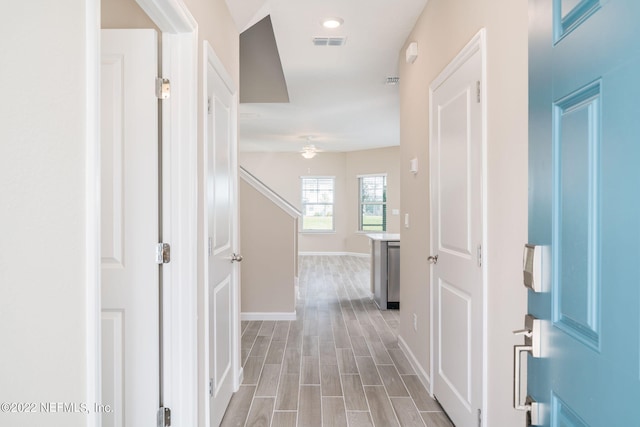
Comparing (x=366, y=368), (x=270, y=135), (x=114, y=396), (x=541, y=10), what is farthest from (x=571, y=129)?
(x=270, y=135)

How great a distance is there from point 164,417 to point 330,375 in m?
1.52

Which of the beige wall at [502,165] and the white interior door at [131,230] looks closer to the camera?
the beige wall at [502,165]

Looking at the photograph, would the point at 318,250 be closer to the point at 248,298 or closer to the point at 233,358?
the point at 248,298

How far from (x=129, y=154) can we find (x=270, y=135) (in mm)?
6927

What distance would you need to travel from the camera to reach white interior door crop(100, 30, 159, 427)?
1.68m

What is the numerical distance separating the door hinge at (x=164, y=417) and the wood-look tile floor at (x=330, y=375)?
633mm

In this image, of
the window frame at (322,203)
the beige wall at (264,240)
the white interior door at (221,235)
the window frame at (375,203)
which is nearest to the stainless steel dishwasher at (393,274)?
the beige wall at (264,240)

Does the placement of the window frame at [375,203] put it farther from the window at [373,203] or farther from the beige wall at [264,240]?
the beige wall at [264,240]

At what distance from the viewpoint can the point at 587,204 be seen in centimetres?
67

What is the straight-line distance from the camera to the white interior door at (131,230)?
1.68 metres

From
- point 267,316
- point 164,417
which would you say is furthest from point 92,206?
point 267,316

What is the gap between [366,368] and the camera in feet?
10.3

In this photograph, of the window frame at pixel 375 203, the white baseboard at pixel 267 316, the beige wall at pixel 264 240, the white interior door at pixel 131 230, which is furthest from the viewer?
the window frame at pixel 375 203

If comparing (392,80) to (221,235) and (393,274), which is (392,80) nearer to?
(393,274)
